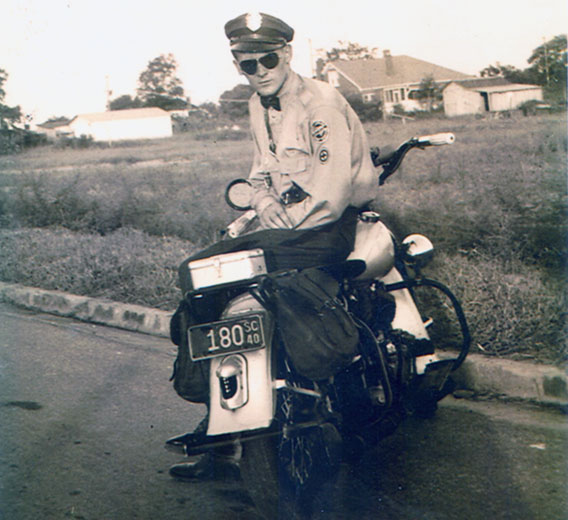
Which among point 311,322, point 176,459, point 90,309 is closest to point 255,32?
point 311,322

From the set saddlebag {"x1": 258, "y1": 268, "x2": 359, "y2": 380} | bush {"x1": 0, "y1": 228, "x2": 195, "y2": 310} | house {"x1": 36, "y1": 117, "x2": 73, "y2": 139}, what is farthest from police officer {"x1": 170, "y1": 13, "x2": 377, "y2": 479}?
house {"x1": 36, "y1": 117, "x2": 73, "y2": 139}

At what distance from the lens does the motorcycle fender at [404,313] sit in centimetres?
333

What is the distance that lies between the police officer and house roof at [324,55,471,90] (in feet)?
34.7

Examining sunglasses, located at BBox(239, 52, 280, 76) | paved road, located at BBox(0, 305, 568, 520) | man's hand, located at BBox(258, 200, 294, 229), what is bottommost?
paved road, located at BBox(0, 305, 568, 520)

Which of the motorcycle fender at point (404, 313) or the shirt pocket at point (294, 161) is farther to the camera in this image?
the motorcycle fender at point (404, 313)

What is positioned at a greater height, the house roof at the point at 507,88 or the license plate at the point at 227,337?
the house roof at the point at 507,88

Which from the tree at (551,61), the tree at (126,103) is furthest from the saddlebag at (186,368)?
the tree at (126,103)

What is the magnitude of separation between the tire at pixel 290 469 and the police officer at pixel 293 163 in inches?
4.6

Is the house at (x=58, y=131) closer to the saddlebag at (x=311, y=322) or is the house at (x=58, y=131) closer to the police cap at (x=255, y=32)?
the police cap at (x=255, y=32)

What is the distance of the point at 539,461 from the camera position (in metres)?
3.15

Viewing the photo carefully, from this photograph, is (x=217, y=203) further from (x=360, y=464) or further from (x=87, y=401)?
(x=360, y=464)

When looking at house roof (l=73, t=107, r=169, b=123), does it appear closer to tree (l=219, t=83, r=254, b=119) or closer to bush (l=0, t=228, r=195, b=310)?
tree (l=219, t=83, r=254, b=119)

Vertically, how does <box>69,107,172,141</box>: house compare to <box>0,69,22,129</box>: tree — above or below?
above

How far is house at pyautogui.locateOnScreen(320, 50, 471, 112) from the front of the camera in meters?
14.2
